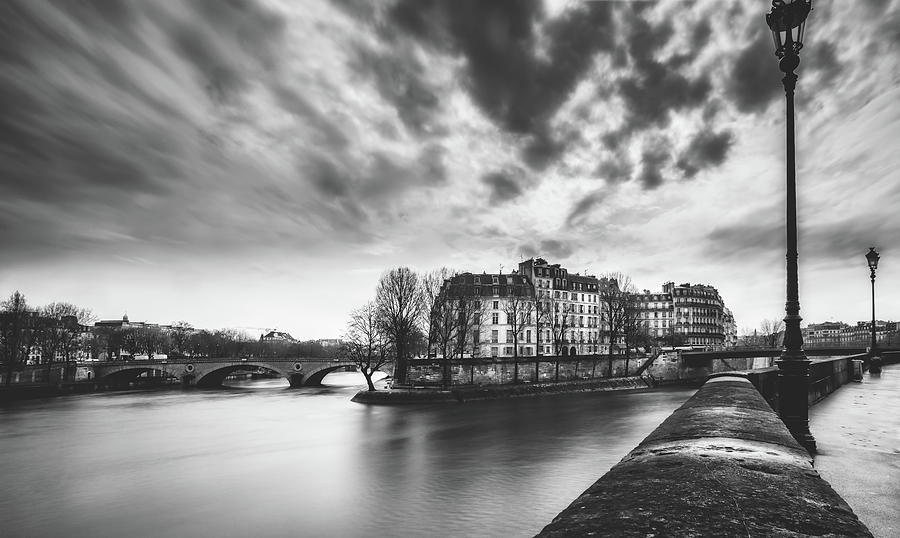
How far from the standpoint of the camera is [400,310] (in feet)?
182

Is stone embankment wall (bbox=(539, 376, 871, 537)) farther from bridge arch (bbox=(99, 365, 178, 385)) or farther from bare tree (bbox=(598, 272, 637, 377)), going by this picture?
bridge arch (bbox=(99, 365, 178, 385))

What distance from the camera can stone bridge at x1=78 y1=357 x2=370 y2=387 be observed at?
74.7m

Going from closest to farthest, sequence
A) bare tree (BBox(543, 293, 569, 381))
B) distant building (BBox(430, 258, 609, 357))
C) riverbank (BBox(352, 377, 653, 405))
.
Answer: riverbank (BBox(352, 377, 653, 405)), distant building (BBox(430, 258, 609, 357)), bare tree (BBox(543, 293, 569, 381))

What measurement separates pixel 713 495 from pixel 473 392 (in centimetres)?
4782

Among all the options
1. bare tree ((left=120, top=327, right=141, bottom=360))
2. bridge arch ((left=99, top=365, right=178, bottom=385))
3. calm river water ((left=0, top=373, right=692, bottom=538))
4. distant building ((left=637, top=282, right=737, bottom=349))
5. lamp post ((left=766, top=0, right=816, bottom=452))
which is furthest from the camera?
distant building ((left=637, top=282, right=737, bottom=349))

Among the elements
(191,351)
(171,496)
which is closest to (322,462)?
(171,496)

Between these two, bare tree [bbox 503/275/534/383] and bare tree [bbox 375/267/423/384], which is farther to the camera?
bare tree [bbox 503/275/534/383]

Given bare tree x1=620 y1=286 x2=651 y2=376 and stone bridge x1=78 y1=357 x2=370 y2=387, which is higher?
bare tree x1=620 y1=286 x2=651 y2=376

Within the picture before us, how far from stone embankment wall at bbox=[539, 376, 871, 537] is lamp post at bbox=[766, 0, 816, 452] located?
16.6 ft

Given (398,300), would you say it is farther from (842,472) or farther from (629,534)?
(629,534)

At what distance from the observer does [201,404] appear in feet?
172

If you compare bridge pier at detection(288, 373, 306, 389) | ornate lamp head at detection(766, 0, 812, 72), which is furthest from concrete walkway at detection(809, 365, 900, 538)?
bridge pier at detection(288, 373, 306, 389)

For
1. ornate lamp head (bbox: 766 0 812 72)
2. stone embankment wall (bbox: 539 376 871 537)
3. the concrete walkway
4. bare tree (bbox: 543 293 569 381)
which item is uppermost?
ornate lamp head (bbox: 766 0 812 72)

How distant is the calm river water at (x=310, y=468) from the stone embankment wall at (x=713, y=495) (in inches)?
458
